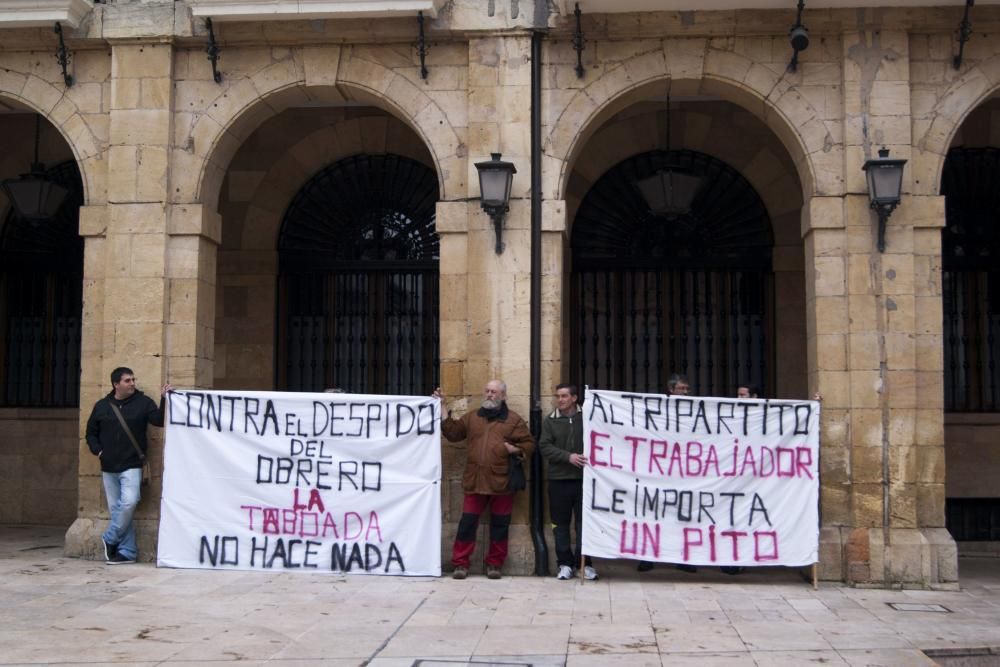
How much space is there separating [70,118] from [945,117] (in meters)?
8.44

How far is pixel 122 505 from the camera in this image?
980 cm

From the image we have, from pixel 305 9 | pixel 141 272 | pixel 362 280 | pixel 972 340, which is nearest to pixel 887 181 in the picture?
pixel 972 340

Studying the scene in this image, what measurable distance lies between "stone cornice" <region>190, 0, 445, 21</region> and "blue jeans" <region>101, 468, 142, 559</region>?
438 centimetres

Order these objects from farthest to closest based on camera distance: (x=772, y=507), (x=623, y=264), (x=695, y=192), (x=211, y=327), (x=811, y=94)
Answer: (x=623, y=264) < (x=695, y=192) < (x=211, y=327) < (x=811, y=94) < (x=772, y=507)

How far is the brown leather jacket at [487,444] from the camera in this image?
30.7 feet

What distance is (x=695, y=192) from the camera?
11.5 meters


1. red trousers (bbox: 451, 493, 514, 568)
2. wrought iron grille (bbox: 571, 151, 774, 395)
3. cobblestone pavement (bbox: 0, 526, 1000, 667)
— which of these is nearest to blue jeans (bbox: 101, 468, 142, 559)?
cobblestone pavement (bbox: 0, 526, 1000, 667)

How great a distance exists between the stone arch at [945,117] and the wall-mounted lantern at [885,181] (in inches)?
20.3

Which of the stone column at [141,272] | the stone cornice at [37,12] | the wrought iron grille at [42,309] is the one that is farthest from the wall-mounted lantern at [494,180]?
the wrought iron grille at [42,309]

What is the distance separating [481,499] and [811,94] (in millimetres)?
4868

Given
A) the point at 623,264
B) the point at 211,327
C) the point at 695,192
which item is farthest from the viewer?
the point at 623,264

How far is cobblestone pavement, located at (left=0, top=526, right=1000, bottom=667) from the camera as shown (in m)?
6.66

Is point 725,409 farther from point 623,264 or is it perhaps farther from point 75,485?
point 75,485

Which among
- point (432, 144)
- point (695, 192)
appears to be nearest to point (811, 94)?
point (695, 192)
